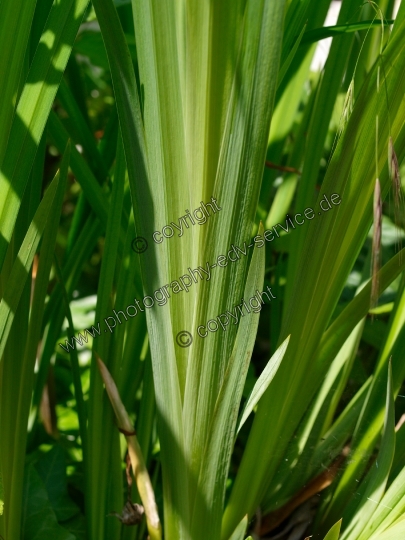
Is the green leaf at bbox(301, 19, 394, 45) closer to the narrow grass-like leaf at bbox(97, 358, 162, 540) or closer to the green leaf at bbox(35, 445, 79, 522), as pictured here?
the narrow grass-like leaf at bbox(97, 358, 162, 540)

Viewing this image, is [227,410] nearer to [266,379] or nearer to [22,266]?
[266,379]

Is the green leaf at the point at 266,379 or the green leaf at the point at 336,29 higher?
the green leaf at the point at 336,29

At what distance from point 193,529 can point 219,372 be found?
0.12 metres

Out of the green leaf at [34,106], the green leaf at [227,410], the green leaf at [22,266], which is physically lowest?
A: the green leaf at [227,410]

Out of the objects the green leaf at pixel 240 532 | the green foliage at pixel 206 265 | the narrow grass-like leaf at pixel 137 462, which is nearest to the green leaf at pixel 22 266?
the green foliage at pixel 206 265

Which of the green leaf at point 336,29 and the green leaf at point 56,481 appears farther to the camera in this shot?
the green leaf at point 56,481

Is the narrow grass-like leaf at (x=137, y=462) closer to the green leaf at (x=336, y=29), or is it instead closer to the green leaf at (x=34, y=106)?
the green leaf at (x=34, y=106)

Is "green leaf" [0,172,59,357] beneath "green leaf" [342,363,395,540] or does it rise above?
above

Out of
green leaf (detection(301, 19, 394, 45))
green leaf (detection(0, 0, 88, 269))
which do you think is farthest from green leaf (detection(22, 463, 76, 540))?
green leaf (detection(301, 19, 394, 45))

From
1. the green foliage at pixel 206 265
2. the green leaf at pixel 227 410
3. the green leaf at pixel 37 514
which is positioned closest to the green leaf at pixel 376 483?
the green foliage at pixel 206 265

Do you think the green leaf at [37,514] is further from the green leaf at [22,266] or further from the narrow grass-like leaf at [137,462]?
the green leaf at [22,266]

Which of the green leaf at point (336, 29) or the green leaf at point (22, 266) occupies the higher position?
the green leaf at point (336, 29)

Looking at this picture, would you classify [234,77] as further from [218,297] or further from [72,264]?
[72,264]

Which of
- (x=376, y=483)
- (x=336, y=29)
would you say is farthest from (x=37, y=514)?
(x=336, y=29)
